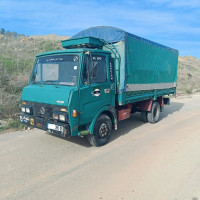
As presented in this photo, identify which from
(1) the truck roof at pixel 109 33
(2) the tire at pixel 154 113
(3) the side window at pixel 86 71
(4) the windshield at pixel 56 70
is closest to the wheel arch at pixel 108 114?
(3) the side window at pixel 86 71

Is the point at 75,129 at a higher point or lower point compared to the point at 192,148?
higher

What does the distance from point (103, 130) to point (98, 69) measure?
164cm

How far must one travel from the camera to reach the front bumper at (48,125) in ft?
12.9

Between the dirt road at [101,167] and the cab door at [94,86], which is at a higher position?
the cab door at [94,86]

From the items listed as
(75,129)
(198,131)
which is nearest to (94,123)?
(75,129)

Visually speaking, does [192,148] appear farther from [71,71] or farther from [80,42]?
[80,42]

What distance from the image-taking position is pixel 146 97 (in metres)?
6.60

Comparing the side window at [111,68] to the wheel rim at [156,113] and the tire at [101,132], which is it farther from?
the wheel rim at [156,113]

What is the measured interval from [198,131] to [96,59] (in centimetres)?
444

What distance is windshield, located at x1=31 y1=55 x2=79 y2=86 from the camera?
416 centimetres

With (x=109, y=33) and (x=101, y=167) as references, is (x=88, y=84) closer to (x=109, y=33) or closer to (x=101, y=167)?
(x=101, y=167)

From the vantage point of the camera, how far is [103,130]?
4.87m

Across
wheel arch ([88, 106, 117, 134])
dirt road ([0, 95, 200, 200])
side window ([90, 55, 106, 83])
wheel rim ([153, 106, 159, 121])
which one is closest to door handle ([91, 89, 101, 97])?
side window ([90, 55, 106, 83])

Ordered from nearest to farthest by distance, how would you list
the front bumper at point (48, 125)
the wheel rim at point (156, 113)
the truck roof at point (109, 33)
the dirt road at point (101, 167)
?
the dirt road at point (101, 167) → the front bumper at point (48, 125) → the truck roof at point (109, 33) → the wheel rim at point (156, 113)
